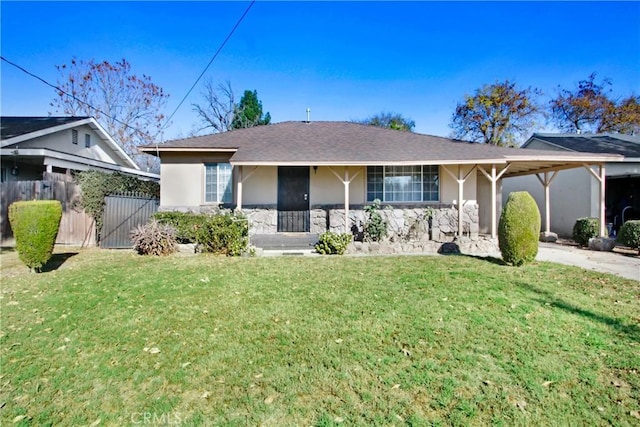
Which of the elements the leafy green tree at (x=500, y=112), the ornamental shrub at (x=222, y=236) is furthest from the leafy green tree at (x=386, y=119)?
the ornamental shrub at (x=222, y=236)

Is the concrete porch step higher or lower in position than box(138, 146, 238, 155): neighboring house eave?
lower

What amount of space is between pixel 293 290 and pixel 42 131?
13880 millimetres

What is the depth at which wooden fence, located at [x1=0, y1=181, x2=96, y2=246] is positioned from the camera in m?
10.2

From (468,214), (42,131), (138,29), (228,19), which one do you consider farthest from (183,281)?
(42,131)

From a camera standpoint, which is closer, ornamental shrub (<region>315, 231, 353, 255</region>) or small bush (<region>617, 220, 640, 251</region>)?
ornamental shrub (<region>315, 231, 353, 255</region>)

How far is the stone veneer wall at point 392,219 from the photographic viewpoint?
1100 cm

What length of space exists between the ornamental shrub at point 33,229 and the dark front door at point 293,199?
20.7 ft

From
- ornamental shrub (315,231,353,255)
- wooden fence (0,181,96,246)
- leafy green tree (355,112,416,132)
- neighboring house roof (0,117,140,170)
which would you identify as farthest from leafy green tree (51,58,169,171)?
leafy green tree (355,112,416,132)

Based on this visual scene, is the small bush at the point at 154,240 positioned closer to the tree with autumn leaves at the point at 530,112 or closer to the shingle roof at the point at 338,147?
the shingle roof at the point at 338,147

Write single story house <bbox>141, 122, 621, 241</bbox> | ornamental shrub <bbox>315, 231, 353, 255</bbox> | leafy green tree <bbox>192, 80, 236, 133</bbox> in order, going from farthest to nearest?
leafy green tree <bbox>192, 80, 236, 133</bbox>
single story house <bbox>141, 122, 621, 241</bbox>
ornamental shrub <bbox>315, 231, 353, 255</bbox>

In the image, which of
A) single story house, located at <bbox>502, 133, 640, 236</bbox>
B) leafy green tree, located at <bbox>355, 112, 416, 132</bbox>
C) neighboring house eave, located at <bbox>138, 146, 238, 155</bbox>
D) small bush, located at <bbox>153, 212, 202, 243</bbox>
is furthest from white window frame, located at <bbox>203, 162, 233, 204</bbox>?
leafy green tree, located at <bbox>355, 112, 416, 132</bbox>

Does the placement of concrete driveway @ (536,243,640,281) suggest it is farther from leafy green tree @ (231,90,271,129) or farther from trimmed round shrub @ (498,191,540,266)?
leafy green tree @ (231,90,271,129)

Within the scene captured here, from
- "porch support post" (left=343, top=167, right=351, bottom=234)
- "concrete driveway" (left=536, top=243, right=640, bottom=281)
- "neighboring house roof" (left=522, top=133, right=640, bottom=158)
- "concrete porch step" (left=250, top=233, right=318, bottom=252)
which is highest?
"neighboring house roof" (left=522, top=133, right=640, bottom=158)

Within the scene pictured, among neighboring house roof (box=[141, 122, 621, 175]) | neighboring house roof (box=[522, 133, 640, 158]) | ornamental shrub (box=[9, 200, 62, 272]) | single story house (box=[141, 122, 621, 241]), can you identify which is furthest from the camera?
neighboring house roof (box=[522, 133, 640, 158])
